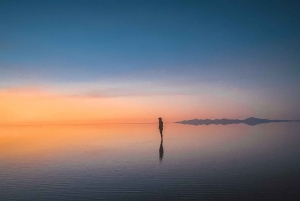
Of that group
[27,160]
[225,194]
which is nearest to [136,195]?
[225,194]

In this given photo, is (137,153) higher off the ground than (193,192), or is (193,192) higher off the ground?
(137,153)

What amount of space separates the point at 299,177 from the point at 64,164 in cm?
1587

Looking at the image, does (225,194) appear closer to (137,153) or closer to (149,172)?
(149,172)

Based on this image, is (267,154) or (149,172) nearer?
(149,172)

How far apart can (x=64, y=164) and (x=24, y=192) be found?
277 inches

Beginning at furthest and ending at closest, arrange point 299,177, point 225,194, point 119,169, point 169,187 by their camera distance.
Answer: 1. point 119,169
2. point 299,177
3. point 169,187
4. point 225,194

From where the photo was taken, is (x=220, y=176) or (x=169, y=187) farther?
(x=220, y=176)

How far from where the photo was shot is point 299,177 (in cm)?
1564

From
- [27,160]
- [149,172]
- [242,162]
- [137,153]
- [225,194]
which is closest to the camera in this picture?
[225,194]

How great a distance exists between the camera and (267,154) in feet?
78.1

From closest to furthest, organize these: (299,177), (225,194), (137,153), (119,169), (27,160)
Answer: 1. (225,194)
2. (299,177)
3. (119,169)
4. (27,160)
5. (137,153)

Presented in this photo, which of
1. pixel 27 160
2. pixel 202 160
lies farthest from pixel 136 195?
pixel 27 160

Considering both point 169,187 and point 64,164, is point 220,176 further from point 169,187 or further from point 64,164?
point 64,164

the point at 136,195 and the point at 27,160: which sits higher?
the point at 27,160
